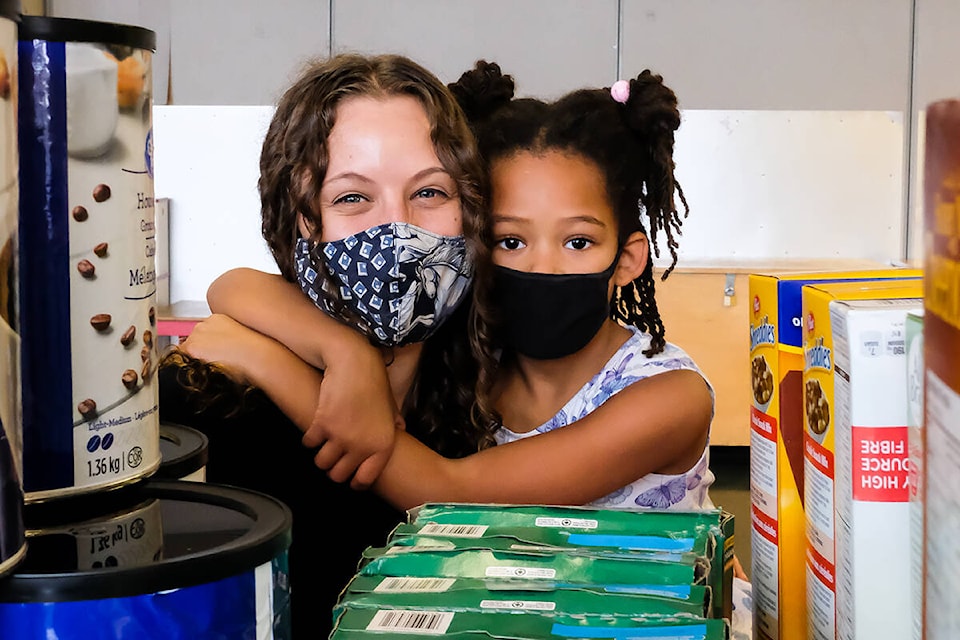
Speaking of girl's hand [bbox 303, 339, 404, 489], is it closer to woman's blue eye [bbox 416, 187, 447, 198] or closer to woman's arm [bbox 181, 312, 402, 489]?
woman's arm [bbox 181, 312, 402, 489]

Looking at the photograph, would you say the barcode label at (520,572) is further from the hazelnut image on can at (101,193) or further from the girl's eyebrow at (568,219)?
the girl's eyebrow at (568,219)

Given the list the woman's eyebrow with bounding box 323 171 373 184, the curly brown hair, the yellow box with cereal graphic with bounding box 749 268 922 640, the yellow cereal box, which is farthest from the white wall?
the yellow cereal box

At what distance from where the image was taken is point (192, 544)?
2.30ft

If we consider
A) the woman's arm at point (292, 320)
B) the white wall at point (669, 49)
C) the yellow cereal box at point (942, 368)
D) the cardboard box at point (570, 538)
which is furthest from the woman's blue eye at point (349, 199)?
the white wall at point (669, 49)

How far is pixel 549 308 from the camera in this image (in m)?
1.48

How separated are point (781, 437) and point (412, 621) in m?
0.36

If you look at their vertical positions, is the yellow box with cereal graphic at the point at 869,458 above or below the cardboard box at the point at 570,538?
above

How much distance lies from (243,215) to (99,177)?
14.6 feet

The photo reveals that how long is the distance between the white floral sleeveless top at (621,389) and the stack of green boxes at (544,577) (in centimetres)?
55

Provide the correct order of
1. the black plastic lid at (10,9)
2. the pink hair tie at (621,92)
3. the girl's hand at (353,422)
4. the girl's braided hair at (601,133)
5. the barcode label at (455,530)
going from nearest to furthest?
the black plastic lid at (10,9) → the barcode label at (455,530) → the girl's hand at (353,422) → the girl's braided hair at (601,133) → the pink hair tie at (621,92)

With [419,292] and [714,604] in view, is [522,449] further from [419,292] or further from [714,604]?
[714,604]

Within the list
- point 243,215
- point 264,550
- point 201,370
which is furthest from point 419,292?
point 243,215

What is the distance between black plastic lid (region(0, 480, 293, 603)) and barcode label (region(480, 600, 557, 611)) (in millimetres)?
152

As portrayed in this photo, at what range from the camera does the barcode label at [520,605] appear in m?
0.76
